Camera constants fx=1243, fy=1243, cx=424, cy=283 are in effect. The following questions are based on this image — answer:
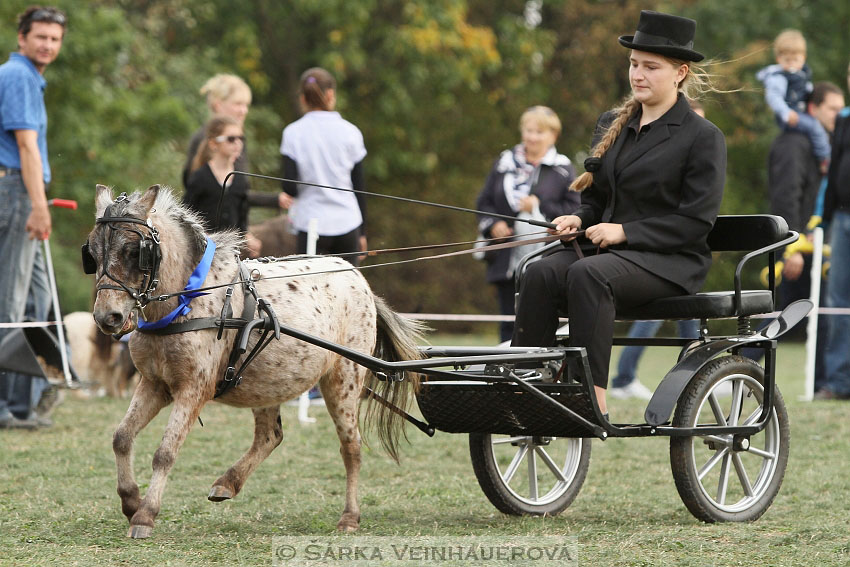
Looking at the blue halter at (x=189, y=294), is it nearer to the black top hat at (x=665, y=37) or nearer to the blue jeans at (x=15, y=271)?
the black top hat at (x=665, y=37)

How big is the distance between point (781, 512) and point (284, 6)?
23695 mm

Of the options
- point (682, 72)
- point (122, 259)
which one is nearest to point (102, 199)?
point (122, 259)

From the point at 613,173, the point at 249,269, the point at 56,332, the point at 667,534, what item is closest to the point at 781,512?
the point at 667,534

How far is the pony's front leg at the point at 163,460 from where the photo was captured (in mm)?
5258

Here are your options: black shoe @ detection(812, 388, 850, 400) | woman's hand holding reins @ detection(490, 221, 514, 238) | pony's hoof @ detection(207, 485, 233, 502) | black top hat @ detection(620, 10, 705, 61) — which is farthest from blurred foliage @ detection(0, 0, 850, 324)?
black top hat @ detection(620, 10, 705, 61)

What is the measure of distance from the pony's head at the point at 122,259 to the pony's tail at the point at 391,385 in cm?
151

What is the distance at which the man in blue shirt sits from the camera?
8359 millimetres

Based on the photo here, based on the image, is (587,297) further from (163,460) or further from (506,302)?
(506,302)

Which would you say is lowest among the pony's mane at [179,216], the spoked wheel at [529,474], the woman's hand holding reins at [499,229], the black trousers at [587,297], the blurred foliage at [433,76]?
the spoked wheel at [529,474]

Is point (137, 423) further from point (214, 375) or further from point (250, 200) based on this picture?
point (250, 200)

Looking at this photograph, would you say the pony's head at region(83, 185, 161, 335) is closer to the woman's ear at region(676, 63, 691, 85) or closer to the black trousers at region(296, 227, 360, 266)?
the woman's ear at region(676, 63, 691, 85)

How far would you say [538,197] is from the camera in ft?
32.2

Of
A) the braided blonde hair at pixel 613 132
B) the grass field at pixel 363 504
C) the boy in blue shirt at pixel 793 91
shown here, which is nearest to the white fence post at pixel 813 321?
the boy in blue shirt at pixel 793 91

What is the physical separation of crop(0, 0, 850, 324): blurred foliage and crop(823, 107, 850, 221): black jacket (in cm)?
1226
